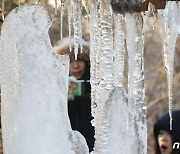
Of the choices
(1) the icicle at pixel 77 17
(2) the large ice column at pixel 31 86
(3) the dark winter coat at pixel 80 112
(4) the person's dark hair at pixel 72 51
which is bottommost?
(3) the dark winter coat at pixel 80 112

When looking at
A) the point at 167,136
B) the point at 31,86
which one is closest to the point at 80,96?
the point at 167,136

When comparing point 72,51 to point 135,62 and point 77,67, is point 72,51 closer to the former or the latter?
point 77,67

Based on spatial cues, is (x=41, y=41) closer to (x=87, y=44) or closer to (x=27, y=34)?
(x=27, y=34)

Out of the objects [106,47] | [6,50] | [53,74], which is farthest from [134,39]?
[6,50]

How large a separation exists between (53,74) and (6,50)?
249mm

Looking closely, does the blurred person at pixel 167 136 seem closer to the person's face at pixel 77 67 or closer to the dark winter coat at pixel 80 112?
the dark winter coat at pixel 80 112

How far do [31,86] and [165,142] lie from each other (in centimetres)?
186

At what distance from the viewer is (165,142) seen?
455cm

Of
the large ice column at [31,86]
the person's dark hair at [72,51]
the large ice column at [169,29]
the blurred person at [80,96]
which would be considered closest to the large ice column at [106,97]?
the large ice column at [31,86]

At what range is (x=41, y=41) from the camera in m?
2.95

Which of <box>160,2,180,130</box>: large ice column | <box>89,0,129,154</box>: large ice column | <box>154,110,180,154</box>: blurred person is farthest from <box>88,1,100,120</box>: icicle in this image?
<box>154,110,180,154</box>: blurred person

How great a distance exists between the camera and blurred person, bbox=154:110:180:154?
4535mm

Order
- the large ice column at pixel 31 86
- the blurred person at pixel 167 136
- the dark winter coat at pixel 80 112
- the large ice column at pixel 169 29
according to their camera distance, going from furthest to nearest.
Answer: the dark winter coat at pixel 80 112, the blurred person at pixel 167 136, the large ice column at pixel 169 29, the large ice column at pixel 31 86

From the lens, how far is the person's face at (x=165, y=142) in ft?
14.9
